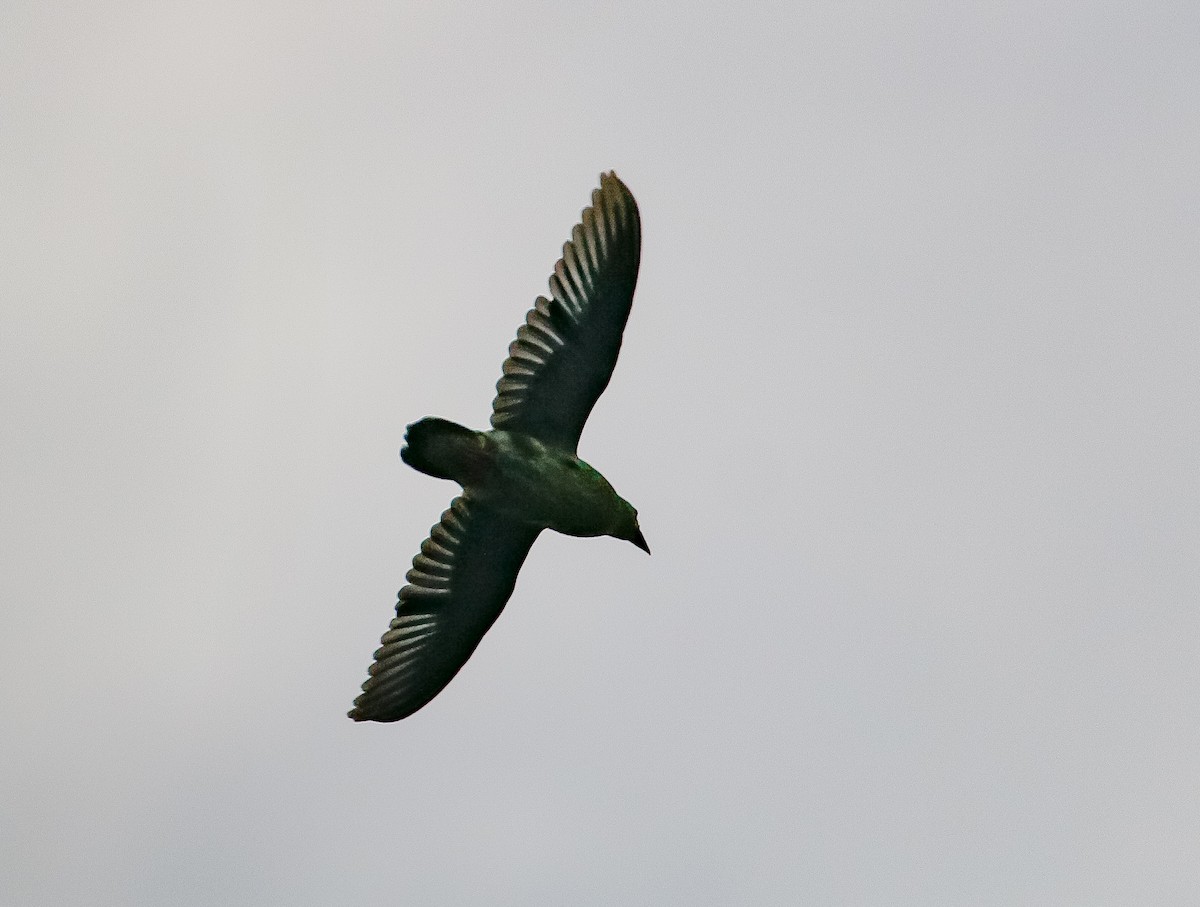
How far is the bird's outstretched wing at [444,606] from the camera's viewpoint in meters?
15.0

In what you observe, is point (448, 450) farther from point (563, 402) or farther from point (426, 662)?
point (426, 662)

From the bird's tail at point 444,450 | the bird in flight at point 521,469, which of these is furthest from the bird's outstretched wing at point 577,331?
the bird's tail at point 444,450

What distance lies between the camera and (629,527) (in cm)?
1456

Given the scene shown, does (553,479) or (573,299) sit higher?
(573,299)

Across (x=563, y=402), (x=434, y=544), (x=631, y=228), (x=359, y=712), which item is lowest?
(x=359, y=712)

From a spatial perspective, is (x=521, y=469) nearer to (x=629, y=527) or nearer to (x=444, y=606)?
(x=629, y=527)

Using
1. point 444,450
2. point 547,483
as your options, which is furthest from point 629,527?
point 444,450

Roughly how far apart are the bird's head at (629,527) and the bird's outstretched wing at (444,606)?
0.95 metres

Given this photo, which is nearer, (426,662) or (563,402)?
(563,402)

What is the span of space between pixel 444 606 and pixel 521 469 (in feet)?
5.95

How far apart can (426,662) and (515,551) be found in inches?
53.8

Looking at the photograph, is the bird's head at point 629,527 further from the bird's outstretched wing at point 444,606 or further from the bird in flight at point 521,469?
the bird's outstretched wing at point 444,606

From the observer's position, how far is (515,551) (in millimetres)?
15250

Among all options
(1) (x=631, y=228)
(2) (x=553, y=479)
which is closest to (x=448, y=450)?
(2) (x=553, y=479)
